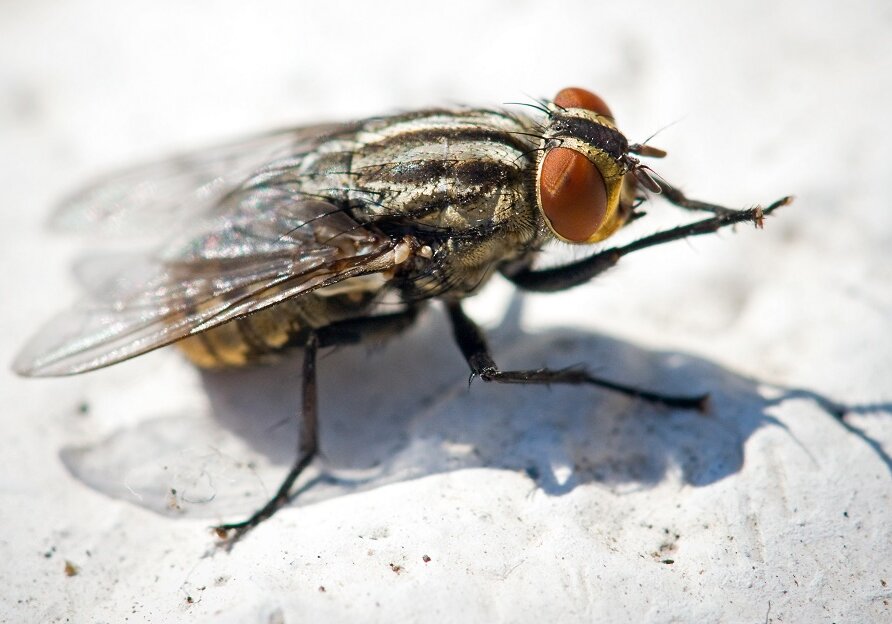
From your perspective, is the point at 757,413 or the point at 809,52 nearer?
the point at 757,413

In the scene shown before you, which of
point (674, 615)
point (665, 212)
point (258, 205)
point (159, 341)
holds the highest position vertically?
point (258, 205)

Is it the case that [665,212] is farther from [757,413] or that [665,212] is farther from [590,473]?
[590,473]

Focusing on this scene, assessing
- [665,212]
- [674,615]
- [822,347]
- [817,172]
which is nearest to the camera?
[674,615]

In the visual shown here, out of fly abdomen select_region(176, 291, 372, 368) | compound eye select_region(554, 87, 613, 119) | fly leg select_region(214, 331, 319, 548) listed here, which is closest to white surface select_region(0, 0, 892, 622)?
fly leg select_region(214, 331, 319, 548)

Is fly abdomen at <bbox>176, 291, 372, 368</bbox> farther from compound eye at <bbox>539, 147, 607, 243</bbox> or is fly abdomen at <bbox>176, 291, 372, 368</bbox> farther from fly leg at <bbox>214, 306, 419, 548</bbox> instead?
compound eye at <bbox>539, 147, 607, 243</bbox>

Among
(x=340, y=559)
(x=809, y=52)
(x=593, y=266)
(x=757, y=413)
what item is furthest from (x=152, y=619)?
(x=809, y=52)

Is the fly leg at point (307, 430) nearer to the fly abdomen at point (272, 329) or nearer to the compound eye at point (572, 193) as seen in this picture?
the fly abdomen at point (272, 329)

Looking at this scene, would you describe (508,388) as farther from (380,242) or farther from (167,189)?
(167,189)
